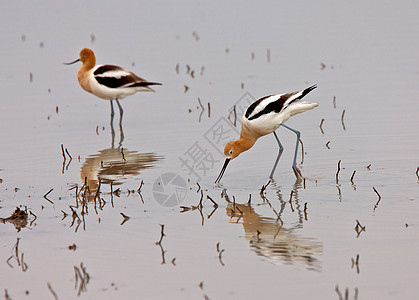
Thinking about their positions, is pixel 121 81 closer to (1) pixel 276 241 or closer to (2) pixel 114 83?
(2) pixel 114 83

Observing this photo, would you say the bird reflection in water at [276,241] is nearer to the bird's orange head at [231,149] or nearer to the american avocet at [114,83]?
the bird's orange head at [231,149]

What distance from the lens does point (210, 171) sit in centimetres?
860

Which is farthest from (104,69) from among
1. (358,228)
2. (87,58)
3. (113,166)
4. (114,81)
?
(358,228)

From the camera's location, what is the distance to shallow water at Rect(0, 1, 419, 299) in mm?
5410

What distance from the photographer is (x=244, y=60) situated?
1509 centimetres

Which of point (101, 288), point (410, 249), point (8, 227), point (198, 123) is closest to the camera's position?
point (101, 288)

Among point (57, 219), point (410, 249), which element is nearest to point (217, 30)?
point (57, 219)

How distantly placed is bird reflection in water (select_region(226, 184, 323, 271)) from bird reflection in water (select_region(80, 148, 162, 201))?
5.93ft

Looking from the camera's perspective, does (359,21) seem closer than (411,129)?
No

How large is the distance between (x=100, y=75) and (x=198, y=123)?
1.99 m

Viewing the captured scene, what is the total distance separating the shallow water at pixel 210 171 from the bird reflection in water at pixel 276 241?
0.02 metres

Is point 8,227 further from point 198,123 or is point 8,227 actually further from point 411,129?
point 411,129

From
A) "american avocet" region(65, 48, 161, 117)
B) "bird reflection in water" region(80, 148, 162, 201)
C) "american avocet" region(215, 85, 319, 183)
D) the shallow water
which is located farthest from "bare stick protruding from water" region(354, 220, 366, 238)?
"american avocet" region(65, 48, 161, 117)

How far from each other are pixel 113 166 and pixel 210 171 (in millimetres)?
1179
